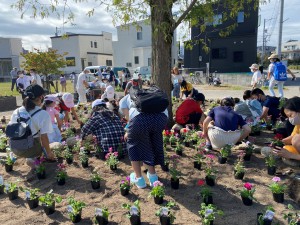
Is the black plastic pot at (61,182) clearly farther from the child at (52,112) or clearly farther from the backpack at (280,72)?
the backpack at (280,72)

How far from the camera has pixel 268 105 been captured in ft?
19.4

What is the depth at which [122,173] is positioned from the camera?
3912mm

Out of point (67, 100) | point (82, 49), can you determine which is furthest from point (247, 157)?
point (82, 49)

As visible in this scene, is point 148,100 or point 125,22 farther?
point 125,22

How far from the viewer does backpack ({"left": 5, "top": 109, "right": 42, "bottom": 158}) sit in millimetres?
3746

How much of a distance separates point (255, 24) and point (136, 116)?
87.2 ft

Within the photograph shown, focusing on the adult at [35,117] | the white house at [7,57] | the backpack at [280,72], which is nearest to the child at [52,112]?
the adult at [35,117]

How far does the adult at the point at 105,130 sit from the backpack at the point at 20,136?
0.99 meters

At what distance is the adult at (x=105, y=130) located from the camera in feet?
14.5

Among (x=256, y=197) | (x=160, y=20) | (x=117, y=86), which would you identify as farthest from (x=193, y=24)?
(x=117, y=86)

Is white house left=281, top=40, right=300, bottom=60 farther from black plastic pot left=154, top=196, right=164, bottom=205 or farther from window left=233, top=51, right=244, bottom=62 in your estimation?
black plastic pot left=154, top=196, right=164, bottom=205

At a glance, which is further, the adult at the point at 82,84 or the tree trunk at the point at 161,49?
the adult at the point at 82,84

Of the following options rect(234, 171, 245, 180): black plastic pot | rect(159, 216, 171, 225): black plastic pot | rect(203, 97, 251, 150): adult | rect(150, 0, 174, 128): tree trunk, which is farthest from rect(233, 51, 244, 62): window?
rect(159, 216, 171, 225): black plastic pot

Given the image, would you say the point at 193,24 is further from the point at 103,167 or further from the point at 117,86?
the point at 117,86
